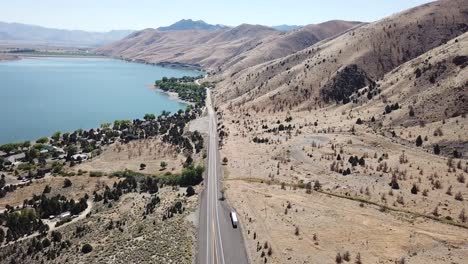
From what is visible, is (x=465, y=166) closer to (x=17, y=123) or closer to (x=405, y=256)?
(x=405, y=256)

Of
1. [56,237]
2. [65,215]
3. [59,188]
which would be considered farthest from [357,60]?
[56,237]

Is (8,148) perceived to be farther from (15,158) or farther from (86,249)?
(86,249)

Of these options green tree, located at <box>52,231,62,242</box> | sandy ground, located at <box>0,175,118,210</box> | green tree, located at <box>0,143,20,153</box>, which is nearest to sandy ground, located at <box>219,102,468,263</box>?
green tree, located at <box>52,231,62,242</box>

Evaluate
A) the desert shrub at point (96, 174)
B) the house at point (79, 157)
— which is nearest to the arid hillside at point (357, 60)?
the house at point (79, 157)

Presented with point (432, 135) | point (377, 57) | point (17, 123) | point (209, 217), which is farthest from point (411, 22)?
point (17, 123)

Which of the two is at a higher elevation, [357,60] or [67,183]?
[357,60]

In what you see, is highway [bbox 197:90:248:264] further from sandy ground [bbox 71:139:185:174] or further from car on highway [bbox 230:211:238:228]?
sandy ground [bbox 71:139:185:174]
